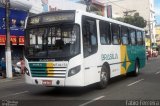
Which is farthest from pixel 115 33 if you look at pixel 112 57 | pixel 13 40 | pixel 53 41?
pixel 13 40

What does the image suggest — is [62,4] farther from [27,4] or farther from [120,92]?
[120,92]

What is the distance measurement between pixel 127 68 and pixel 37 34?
6846 millimetres

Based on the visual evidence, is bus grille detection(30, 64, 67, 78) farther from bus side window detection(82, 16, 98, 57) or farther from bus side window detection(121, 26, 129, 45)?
bus side window detection(121, 26, 129, 45)

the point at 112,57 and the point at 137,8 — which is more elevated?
the point at 137,8

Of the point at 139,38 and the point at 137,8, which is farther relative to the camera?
the point at 137,8

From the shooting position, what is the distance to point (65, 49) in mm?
12281

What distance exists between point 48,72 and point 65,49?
41.5 inches

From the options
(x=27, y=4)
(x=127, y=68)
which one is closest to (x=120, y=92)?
(x=127, y=68)

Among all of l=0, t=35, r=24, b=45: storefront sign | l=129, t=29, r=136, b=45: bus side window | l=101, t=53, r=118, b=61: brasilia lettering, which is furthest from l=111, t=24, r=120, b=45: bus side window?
l=0, t=35, r=24, b=45: storefront sign

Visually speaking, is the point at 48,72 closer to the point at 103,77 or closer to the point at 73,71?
the point at 73,71

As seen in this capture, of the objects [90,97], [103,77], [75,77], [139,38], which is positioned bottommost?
[90,97]

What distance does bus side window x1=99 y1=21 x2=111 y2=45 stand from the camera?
1437 centimetres

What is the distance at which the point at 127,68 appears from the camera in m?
18.3

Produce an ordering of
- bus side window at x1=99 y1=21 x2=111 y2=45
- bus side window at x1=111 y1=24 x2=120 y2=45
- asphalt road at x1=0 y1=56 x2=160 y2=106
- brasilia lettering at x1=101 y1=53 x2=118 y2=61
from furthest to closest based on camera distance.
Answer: bus side window at x1=111 y1=24 x2=120 y2=45 → brasilia lettering at x1=101 y1=53 x2=118 y2=61 → bus side window at x1=99 y1=21 x2=111 y2=45 → asphalt road at x1=0 y1=56 x2=160 y2=106
